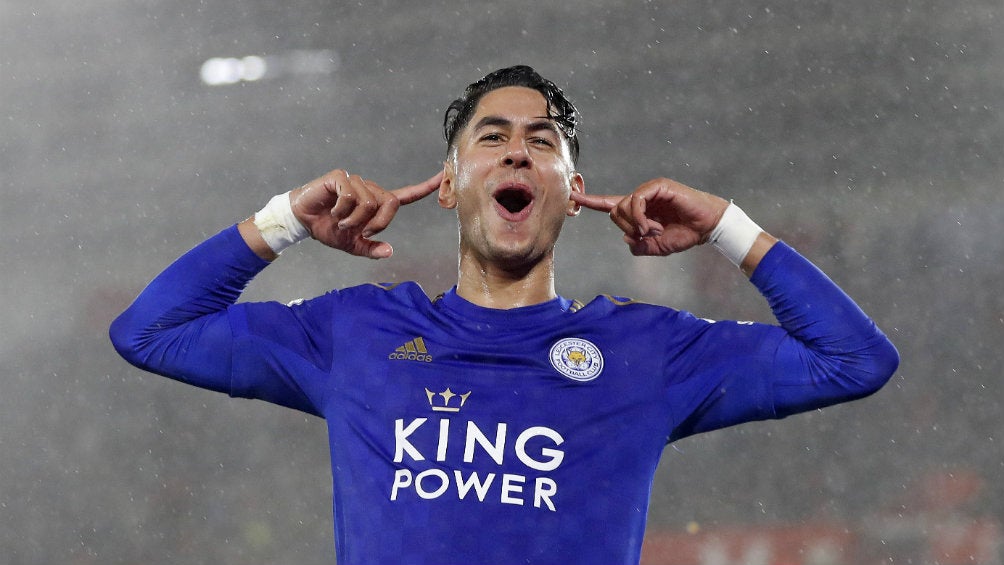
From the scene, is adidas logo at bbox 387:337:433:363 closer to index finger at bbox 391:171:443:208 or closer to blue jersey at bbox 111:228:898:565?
blue jersey at bbox 111:228:898:565

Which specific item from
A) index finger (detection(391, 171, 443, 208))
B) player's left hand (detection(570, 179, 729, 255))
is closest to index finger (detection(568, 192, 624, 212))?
player's left hand (detection(570, 179, 729, 255))

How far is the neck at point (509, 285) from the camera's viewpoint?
2.53 meters

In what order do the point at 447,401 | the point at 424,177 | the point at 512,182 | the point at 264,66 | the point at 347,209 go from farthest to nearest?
the point at 424,177, the point at 264,66, the point at 512,182, the point at 347,209, the point at 447,401

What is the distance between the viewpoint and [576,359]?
2.32 m

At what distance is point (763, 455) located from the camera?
237 inches

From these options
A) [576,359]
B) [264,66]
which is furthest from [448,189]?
[264,66]

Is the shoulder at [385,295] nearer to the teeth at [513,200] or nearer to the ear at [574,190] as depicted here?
the teeth at [513,200]

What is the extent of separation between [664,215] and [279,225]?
2.98ft

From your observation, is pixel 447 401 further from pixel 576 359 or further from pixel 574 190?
pixel 574 190

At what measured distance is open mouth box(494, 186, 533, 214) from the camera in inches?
98.3

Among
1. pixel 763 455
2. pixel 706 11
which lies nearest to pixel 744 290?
pixel 763 455

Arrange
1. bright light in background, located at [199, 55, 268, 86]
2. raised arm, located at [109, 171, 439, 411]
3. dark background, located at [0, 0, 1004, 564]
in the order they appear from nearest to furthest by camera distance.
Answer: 1. raised arm, located at [109, 171, 439, 411]
2. dark background, located at [0, 0, 1004, 564]
3. bright light in background, located at [199, 55, 268, 86]

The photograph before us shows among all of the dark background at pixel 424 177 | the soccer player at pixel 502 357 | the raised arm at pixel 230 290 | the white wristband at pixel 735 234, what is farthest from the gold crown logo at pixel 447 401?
the dark background at pixel 424 177

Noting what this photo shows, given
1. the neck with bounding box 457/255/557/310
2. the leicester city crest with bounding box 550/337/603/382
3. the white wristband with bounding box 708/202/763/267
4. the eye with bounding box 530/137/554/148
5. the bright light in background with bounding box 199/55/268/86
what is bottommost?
the leicester city crest with bounding box 550/337/603/382
